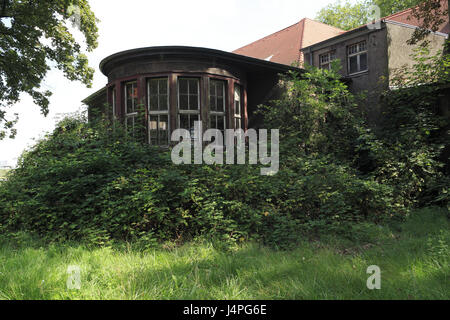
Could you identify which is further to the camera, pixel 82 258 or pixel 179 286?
pixel 82 258

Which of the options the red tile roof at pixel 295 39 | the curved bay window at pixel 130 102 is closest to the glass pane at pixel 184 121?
the curved bay window at pixel 130 102

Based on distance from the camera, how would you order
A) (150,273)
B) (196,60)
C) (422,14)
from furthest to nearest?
(422,14), (196,60), (150,273)

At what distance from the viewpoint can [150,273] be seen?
343 centimetres

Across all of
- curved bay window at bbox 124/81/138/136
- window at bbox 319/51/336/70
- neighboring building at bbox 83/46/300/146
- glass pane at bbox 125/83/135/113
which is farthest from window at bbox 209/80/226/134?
window at bbox 319/51/336/70

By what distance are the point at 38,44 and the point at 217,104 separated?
11788 mm

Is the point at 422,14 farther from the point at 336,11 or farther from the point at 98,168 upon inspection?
the point at 336,11

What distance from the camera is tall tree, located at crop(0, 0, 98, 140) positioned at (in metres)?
13.6

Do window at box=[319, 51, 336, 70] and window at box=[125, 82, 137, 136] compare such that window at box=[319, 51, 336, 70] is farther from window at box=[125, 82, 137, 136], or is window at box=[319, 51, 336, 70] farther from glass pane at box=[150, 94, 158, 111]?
window at box=[125, 82, 137, 136]

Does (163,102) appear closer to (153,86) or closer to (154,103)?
(154,103)

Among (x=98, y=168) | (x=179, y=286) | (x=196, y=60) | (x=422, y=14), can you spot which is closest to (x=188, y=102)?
(x=196, y=60)

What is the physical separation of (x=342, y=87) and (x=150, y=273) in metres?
9.18

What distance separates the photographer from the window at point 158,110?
948 cm

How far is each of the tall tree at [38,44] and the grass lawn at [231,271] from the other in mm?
13386

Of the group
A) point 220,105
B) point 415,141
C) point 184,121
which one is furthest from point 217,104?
point 415,141
